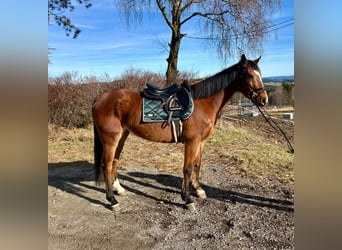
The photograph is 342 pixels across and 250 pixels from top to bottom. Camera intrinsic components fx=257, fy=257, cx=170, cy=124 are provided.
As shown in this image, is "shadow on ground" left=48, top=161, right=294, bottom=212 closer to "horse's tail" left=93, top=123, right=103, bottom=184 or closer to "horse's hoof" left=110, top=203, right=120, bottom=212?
"horse's hoof" left=110, top=203, right=120, bottom=212

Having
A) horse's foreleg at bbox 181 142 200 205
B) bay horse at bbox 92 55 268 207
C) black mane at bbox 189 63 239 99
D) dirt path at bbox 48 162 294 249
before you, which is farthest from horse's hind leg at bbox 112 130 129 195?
black mane at bbox 189 63 239 99

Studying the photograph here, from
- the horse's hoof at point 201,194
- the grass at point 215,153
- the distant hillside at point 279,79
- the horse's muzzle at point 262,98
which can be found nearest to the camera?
the distant hillside at point 279,79

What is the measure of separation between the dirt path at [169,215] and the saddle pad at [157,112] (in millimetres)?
799

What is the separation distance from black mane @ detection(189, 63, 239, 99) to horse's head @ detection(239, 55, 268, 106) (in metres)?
0.11

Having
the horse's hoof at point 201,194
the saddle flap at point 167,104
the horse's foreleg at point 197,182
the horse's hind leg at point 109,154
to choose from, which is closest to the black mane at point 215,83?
the saddle flap at point 167,104

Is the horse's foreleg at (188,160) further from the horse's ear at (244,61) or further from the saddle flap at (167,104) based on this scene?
the horse's ear at (244,61)

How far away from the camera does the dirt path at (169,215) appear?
1.77 meters

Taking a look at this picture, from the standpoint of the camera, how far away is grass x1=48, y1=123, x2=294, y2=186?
3045mm

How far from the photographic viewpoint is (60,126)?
10.6ft

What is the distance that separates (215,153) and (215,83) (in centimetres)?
180

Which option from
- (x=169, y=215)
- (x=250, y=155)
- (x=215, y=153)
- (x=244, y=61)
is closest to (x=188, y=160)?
(x=169, y=215)

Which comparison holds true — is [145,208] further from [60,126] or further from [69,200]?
[60,126]
